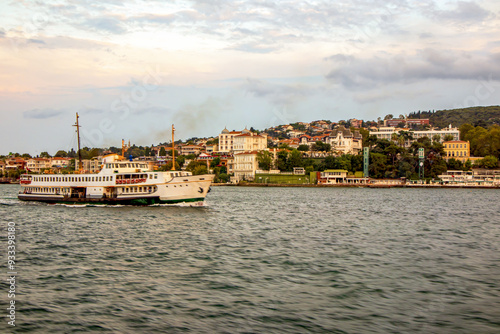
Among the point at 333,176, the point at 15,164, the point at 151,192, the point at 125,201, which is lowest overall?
the point at 125,201

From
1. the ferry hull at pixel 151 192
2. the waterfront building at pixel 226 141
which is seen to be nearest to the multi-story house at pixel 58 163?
the waterfront building at pixel 226 141

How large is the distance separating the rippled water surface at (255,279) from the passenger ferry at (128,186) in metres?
12.9

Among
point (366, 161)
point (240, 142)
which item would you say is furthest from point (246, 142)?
point (366, 161)

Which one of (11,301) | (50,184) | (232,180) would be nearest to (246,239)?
(11,301)

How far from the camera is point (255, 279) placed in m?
16.4

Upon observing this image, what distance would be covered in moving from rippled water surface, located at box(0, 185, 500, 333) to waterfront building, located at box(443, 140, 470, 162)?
109 meters

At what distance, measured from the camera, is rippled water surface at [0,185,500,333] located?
12195mm

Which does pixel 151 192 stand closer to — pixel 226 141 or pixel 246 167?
pixel 246 167

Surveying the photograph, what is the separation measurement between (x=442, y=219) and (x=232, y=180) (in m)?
97.2

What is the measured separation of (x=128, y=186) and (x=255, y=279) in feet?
98.7

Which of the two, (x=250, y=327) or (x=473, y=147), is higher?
(x=473, y=147)

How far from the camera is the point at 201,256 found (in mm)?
20438

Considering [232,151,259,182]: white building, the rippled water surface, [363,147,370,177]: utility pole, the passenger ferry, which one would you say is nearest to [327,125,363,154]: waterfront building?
[363,147,370,177]: utility pole

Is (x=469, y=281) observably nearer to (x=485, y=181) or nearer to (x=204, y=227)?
(x=204, y=227)
